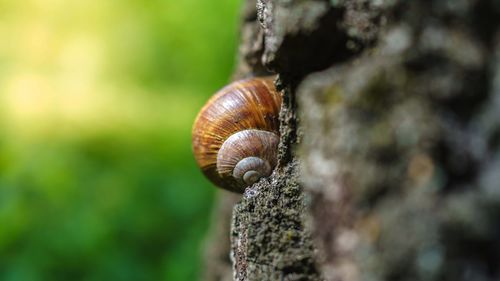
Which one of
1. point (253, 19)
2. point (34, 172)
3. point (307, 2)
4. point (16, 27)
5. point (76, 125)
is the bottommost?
point (307, 2)

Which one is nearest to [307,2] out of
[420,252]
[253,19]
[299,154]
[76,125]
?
[299,154]

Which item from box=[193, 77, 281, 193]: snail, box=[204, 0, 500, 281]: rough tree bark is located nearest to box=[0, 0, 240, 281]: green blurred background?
box=[193, 77, 281, 193]: snail

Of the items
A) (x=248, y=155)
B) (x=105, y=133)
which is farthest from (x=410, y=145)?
(x=105, y=133)

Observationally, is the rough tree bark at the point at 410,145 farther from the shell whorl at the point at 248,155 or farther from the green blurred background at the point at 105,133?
the green blurred background at the point at 105,133

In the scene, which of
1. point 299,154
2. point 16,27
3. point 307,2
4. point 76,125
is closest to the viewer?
point 307,2

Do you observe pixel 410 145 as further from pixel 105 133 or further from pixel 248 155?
pixel 105 133

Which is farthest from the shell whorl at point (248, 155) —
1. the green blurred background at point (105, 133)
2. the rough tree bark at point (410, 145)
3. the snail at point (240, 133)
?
the green blurred background at point (105, 133)

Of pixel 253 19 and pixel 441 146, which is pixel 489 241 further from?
pixel 253 19

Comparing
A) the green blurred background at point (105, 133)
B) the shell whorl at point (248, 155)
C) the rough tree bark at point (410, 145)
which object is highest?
the green blurred background at point (105, 133)
